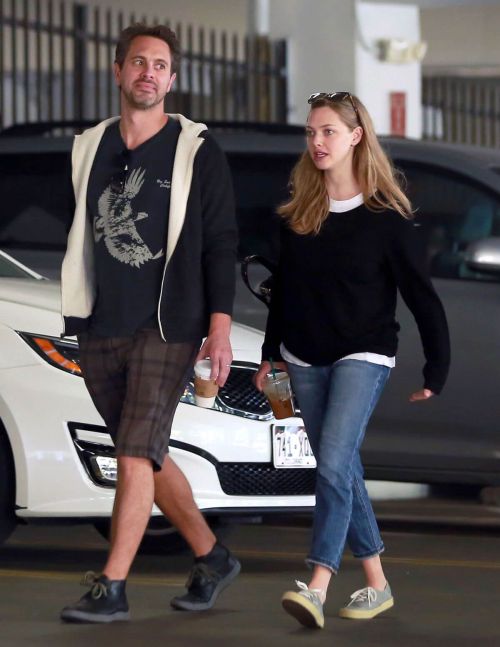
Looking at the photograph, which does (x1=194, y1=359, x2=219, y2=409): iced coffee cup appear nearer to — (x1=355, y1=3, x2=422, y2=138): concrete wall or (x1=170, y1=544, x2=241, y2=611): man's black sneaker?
(x1=170, y1=544, x2=241, y2=611): man's black sneaker

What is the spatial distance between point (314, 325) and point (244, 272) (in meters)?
0.73

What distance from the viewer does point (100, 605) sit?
17.1 ft

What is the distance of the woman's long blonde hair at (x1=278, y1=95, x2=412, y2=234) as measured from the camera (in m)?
5.32

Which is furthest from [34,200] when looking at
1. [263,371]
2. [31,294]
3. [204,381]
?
[204,381]

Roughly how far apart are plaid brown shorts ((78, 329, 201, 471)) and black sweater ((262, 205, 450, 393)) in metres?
0.39

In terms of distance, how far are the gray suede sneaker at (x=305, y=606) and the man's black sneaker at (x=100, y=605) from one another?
52cm

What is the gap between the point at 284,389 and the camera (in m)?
5.53

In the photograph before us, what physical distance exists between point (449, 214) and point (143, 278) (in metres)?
2.95

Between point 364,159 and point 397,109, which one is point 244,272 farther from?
point 397,109

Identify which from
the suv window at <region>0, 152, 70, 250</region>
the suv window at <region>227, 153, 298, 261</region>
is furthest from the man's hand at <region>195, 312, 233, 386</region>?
the suv window at <region>0, 152, 70, 250</region>

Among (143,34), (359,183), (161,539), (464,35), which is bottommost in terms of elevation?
(161,539)

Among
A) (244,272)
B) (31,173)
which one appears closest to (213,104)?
(31,173)

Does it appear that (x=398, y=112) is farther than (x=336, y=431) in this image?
Yes

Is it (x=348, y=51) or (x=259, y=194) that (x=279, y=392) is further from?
(x=348, y=51)
